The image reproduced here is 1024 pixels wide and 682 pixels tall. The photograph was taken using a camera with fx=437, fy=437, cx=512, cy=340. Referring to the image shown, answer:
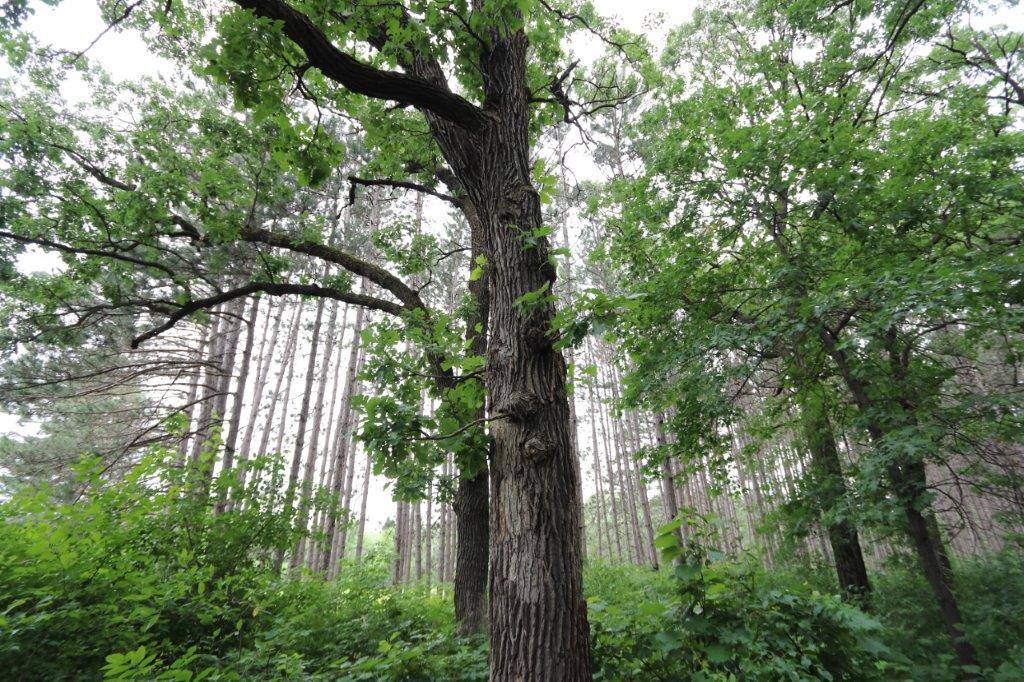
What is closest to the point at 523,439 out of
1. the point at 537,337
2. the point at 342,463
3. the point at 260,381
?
the point at 537,337

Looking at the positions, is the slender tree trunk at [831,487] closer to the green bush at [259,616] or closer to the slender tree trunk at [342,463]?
the green bush at [259,616]

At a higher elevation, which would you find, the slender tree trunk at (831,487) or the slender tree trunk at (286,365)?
the slender tree trunk at (286,365)

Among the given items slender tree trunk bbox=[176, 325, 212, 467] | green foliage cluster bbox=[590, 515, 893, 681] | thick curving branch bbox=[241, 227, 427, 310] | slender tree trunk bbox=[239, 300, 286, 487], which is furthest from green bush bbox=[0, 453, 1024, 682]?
slender tree trunk bbox=[239, 300, 286, 487]

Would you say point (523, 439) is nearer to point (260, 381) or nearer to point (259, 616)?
point (259, 616)

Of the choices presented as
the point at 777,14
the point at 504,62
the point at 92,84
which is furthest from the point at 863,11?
the point at 92,84

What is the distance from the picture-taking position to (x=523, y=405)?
2.03 m

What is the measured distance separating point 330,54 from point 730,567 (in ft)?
11.0

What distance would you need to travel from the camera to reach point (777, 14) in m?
7.50

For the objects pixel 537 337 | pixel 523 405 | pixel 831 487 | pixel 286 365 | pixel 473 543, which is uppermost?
pixel 286 365

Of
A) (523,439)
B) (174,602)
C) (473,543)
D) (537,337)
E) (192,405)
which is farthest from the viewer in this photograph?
(192,405)

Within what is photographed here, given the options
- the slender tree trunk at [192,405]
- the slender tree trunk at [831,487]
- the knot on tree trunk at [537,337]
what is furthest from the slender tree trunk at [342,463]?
the slender tree trunk at [831,487]

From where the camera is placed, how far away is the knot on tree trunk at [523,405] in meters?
2.03

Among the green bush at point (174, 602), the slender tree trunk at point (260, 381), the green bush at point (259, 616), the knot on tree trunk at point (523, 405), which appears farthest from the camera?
the slender tree trunk at point (260, 381)

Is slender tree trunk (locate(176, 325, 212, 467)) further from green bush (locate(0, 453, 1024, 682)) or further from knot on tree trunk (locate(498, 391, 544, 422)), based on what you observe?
knot on tree trunk (locate(498, 391, 544, 422))
